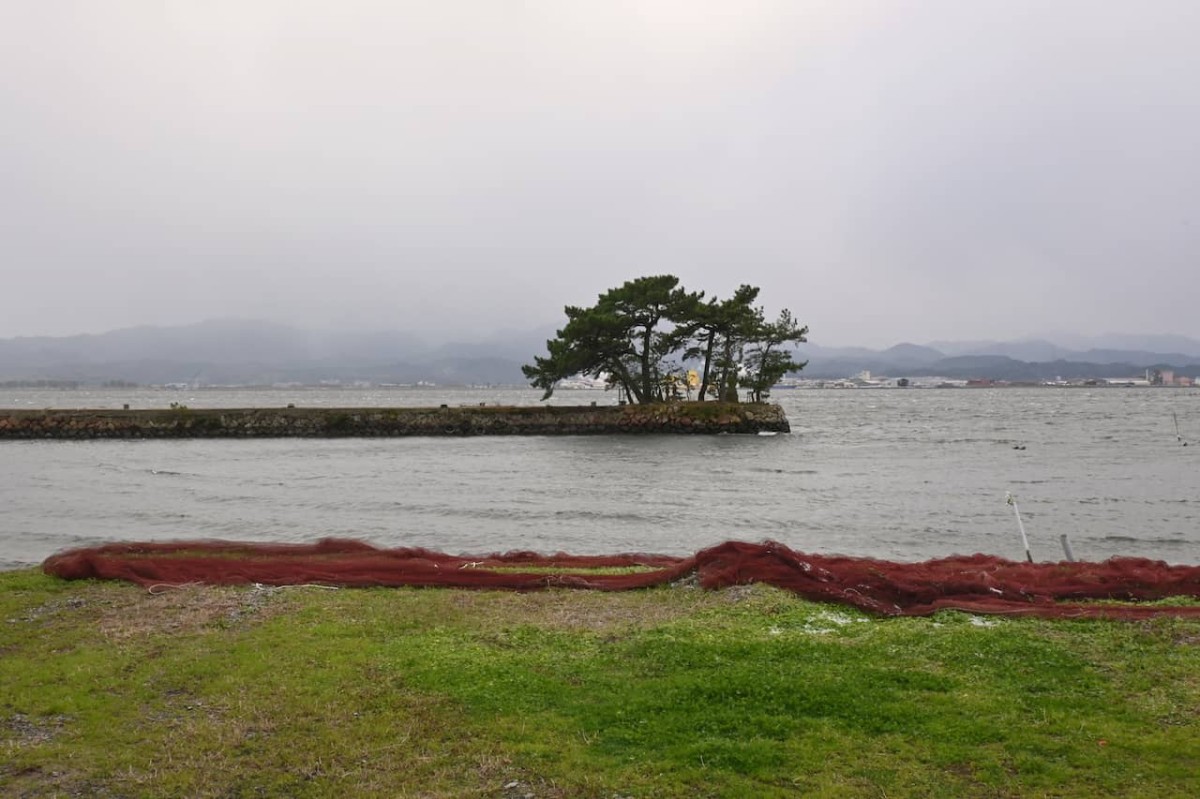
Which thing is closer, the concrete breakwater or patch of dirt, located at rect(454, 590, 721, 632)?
patch of dirt, located at rect(454, 590, 721, 632)

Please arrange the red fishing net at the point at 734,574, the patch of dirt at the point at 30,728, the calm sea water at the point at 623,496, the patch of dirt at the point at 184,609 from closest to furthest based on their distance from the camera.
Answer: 1. the patch of dirt at the point at 30,728
2. the patch of dirt at the point at 184,609
3. the red fishing net at the point at 734,574
4. the calm sea water at the point at 623,496

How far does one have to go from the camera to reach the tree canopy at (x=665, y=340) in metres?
51.3

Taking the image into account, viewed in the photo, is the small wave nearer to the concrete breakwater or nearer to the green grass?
the green grass

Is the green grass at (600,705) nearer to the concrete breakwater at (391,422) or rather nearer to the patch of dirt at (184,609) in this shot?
the patch of dirt at (184,609)

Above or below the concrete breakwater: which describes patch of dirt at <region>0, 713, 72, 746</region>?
below

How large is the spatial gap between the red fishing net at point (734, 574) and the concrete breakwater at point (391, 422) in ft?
127

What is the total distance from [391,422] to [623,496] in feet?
115

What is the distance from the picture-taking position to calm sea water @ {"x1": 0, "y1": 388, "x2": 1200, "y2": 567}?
18.5 metres

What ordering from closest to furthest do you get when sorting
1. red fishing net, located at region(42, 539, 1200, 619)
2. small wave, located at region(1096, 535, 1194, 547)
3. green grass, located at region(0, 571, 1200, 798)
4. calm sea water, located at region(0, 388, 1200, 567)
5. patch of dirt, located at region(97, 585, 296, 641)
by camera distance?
green grass, located at region(0, 571, 1200, 798), patch of dirt, located at region(97, 585, 296, 641), red fishing net, located at region(42, 539, 1200, 619), small wave, located at region(1096, 535, 1194, 547), calm sea water, located at region(0, 388, 1200, 567)

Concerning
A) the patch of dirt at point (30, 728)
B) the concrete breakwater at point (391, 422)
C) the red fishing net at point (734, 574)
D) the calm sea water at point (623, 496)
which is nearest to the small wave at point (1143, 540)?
the calm sea water at point (623, 496)

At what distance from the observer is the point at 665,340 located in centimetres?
5291

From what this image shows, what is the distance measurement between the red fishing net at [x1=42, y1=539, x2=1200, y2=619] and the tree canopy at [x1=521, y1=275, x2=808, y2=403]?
38.0m

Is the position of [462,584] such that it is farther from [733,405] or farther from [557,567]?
[733,405]

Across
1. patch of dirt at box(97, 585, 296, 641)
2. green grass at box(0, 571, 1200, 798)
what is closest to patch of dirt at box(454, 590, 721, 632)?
green grass at box(0, 571, 1200, 798)
